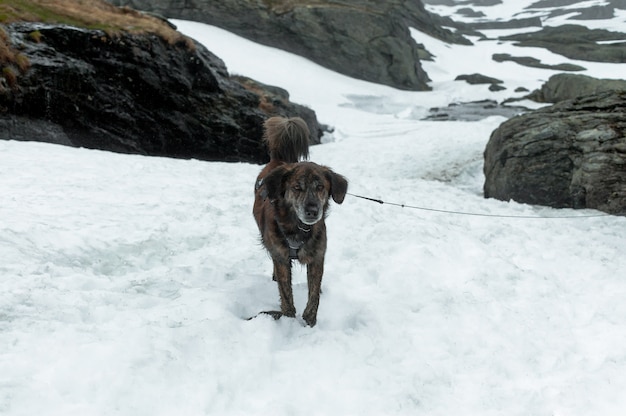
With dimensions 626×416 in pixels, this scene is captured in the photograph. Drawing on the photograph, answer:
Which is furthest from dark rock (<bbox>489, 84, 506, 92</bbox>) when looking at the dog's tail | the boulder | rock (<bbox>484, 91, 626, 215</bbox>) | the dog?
the dog

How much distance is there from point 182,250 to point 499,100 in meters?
46.1

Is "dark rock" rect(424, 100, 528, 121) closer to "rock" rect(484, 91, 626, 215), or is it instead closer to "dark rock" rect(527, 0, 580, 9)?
"rock" rect(484, 91, 626, 215)

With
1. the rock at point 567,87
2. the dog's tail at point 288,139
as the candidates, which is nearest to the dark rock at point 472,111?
the rock at point 567,87

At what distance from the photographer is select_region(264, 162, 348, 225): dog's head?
4.72 metres

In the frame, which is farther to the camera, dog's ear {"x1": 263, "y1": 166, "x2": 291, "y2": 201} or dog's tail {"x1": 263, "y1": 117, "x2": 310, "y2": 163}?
dog's tail {"x1": 263, "y1": 117, "x2": 310, "y2": 163}

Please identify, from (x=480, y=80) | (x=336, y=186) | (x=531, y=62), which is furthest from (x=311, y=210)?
(x=531, y=62)

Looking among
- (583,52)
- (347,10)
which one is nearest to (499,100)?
(347,10)

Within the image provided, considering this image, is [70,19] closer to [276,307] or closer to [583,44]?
[276,307]

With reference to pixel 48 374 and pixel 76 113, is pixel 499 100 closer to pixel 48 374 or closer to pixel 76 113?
pixel 76 113

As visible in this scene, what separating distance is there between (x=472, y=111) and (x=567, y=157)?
31.6 m

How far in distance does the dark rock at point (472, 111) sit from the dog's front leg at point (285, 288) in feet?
113

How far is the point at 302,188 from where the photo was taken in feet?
16.1

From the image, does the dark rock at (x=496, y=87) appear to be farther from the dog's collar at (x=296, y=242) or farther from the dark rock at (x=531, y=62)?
the dog's collar at (x=296, y=242)

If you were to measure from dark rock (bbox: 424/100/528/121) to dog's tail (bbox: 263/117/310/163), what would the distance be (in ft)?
108
